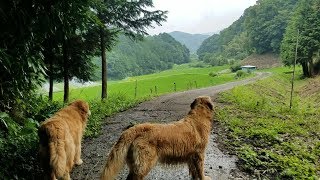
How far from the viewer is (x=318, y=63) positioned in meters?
48.0

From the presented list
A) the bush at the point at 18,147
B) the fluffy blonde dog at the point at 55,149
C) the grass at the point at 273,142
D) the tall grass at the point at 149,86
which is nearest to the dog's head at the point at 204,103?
the grass at the point at 273,142

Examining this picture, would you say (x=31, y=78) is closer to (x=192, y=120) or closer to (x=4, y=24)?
(x=4, y=24)

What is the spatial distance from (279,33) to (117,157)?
11187 centimetres

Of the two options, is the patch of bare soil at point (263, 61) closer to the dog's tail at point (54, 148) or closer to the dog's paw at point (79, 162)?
the dog's paw at point (79, 162)

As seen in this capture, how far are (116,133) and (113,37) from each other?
10.1 metres

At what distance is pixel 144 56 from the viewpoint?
500ft

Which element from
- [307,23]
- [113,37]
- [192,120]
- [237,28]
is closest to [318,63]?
[307,23]

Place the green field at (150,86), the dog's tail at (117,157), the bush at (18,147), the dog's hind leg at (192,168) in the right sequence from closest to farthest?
the dog's tail at (117,157)
the bush at (18,147)
the dog's hind leg at (192,168)
the green field at (150,86)

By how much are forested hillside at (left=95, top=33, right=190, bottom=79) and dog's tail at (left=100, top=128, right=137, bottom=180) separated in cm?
10615

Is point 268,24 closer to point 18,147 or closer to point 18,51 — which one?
point 18,51

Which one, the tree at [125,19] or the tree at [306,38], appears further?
the tree at [306,38]

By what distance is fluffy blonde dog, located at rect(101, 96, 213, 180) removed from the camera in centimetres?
517

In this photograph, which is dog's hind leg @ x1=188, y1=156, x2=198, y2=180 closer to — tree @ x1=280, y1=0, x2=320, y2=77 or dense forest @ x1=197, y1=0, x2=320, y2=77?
dense forest @ x1=197, y1=0, x2=320, y2=77

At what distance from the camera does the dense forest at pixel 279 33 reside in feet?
157
